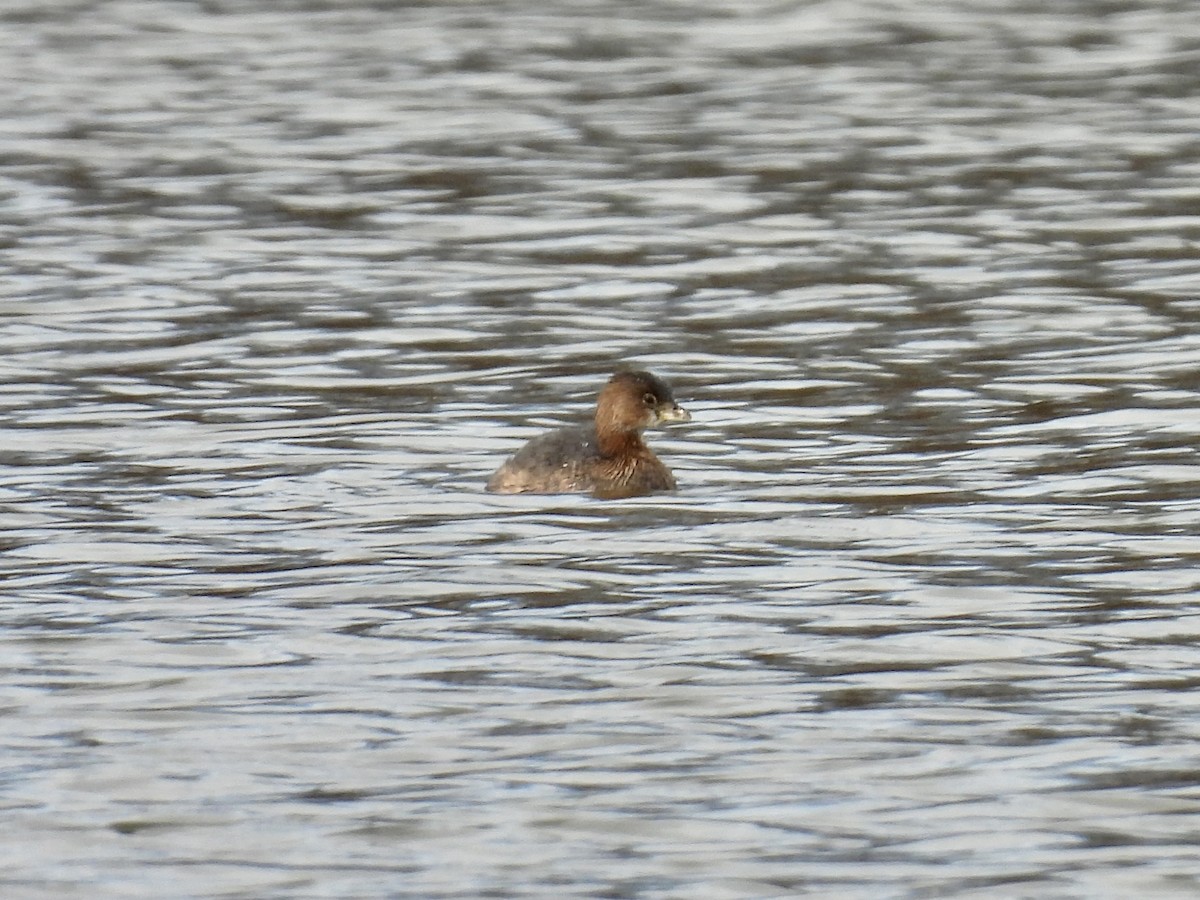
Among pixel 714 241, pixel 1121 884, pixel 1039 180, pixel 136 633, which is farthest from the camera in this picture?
pixel 1039 180

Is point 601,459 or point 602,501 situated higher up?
point 601,459

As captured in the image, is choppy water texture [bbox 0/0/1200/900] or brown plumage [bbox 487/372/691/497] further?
brown plumage [bbox 487/372/691/497]

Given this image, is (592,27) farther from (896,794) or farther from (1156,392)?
(896,794)

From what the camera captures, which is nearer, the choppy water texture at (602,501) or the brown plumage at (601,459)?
the choppy water texture at (602,501)

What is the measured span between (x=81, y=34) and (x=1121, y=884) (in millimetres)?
21290

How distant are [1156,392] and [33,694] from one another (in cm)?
655

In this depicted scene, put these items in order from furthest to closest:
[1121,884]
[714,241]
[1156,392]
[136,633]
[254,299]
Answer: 1. [714,241]
2. [254,299]
3. [1156,392]
4. [136,633]
5. [1121,884]

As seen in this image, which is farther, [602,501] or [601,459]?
[601,459]

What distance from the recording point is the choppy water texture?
23.8 ft

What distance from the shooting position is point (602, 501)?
37.2 feet

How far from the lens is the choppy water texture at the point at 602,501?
23.8 ft

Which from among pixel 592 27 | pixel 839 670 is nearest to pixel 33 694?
pixel 839 670

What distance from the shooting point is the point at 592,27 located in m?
26.4

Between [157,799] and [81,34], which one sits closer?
[157,799]
